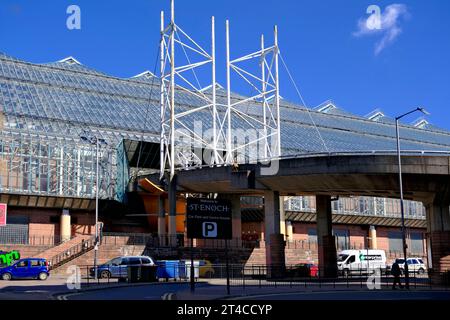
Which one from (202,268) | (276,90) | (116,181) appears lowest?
(202,268)

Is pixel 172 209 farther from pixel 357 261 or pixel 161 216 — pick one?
pixel 357 261

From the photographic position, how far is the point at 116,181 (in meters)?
72.1

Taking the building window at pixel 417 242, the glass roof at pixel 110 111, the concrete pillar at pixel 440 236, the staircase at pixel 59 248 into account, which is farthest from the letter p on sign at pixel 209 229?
the building window at pixel 417 242

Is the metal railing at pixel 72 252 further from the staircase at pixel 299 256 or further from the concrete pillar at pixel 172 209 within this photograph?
the staircase at pixel 299 256

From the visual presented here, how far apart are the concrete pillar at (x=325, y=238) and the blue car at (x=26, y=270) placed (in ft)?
75.2

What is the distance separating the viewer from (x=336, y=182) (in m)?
50.0

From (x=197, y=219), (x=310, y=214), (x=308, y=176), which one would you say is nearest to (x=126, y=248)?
(x=308, y=176)

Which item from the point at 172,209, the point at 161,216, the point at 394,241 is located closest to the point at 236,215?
the point at 161,216

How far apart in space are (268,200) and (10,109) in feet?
108

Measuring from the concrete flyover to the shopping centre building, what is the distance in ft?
25.1

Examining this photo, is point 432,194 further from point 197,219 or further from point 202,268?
point 197,219

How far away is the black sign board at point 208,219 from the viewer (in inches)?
A: 1152

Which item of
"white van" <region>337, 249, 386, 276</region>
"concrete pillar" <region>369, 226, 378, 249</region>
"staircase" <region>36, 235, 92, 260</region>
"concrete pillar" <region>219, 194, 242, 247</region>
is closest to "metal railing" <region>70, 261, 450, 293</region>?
"white van" <region>337, 249, 386, 276</region>

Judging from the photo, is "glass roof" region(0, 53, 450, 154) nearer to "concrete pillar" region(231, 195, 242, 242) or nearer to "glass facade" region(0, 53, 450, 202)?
"glass facade" region(0, 53, 450, 202)
